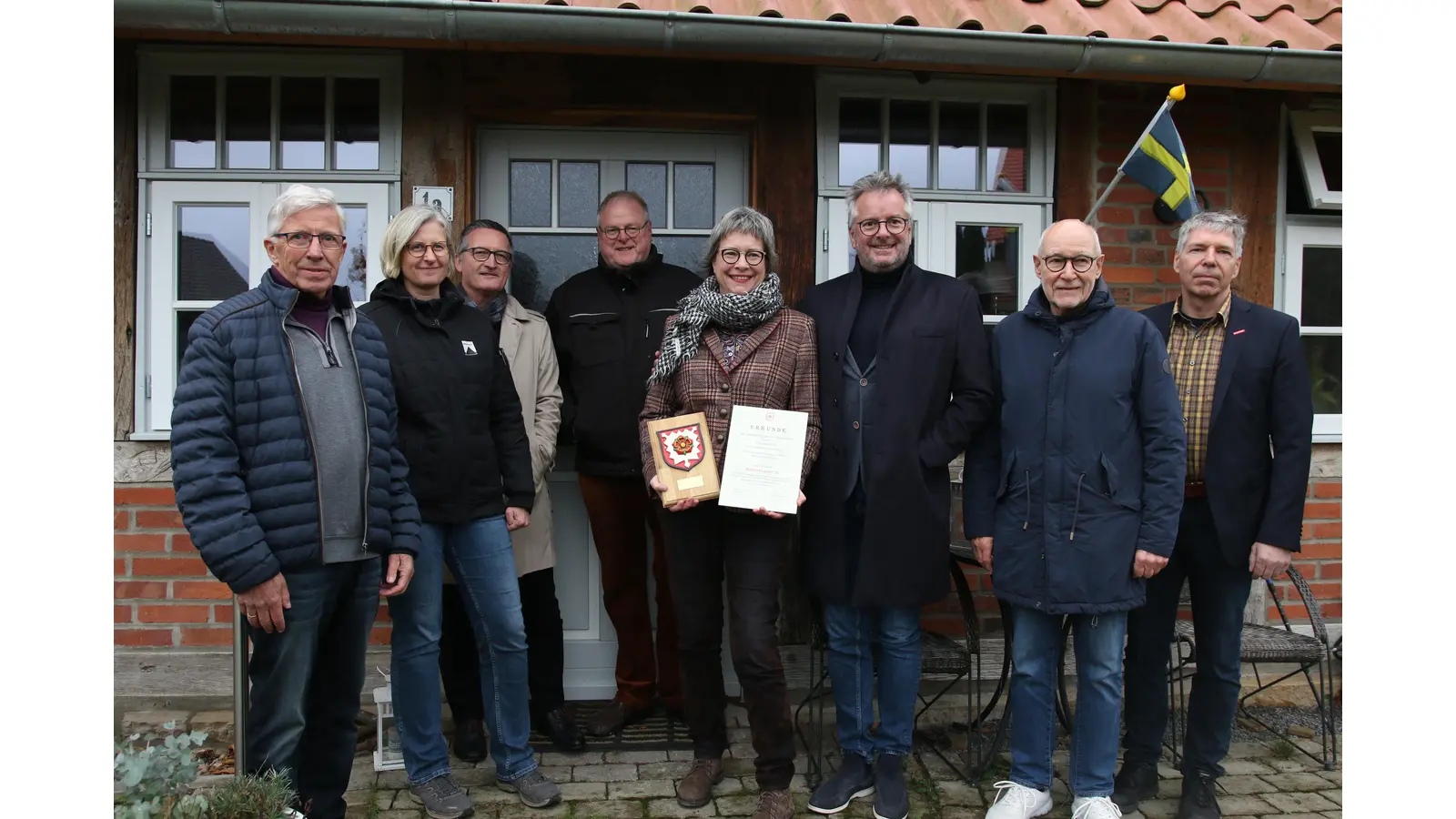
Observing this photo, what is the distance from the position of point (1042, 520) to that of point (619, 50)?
7.94 feet

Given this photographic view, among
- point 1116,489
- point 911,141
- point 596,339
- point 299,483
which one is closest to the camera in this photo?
point 299,483

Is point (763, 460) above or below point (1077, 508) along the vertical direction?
above

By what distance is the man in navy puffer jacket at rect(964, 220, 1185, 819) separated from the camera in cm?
323

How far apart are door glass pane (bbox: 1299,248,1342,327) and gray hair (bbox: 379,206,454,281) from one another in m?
4.14

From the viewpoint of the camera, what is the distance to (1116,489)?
3.22 m

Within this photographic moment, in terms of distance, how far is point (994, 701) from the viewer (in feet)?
13.7

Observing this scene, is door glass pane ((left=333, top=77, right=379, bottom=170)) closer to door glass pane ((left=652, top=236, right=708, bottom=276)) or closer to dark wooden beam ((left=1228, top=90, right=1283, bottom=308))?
door glass pane ((left=652, top=236, right=708, bottom=276))

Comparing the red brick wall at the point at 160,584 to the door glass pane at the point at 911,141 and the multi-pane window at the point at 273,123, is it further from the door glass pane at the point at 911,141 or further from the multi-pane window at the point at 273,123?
the door glass pane at the point at 911,141

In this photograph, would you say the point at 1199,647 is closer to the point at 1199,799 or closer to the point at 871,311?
the point at 1199,799

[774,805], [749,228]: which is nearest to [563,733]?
[774,805]

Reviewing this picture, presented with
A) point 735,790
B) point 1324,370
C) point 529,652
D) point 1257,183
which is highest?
point 1257,183

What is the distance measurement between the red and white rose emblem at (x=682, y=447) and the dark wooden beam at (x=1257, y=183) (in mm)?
3056

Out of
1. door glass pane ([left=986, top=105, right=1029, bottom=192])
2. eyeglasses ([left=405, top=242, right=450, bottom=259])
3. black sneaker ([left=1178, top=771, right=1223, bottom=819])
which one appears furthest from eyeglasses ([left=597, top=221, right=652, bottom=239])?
black sneaker ([left=1178, top=771, right=1223, bottom=819])

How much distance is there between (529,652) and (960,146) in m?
3.07
